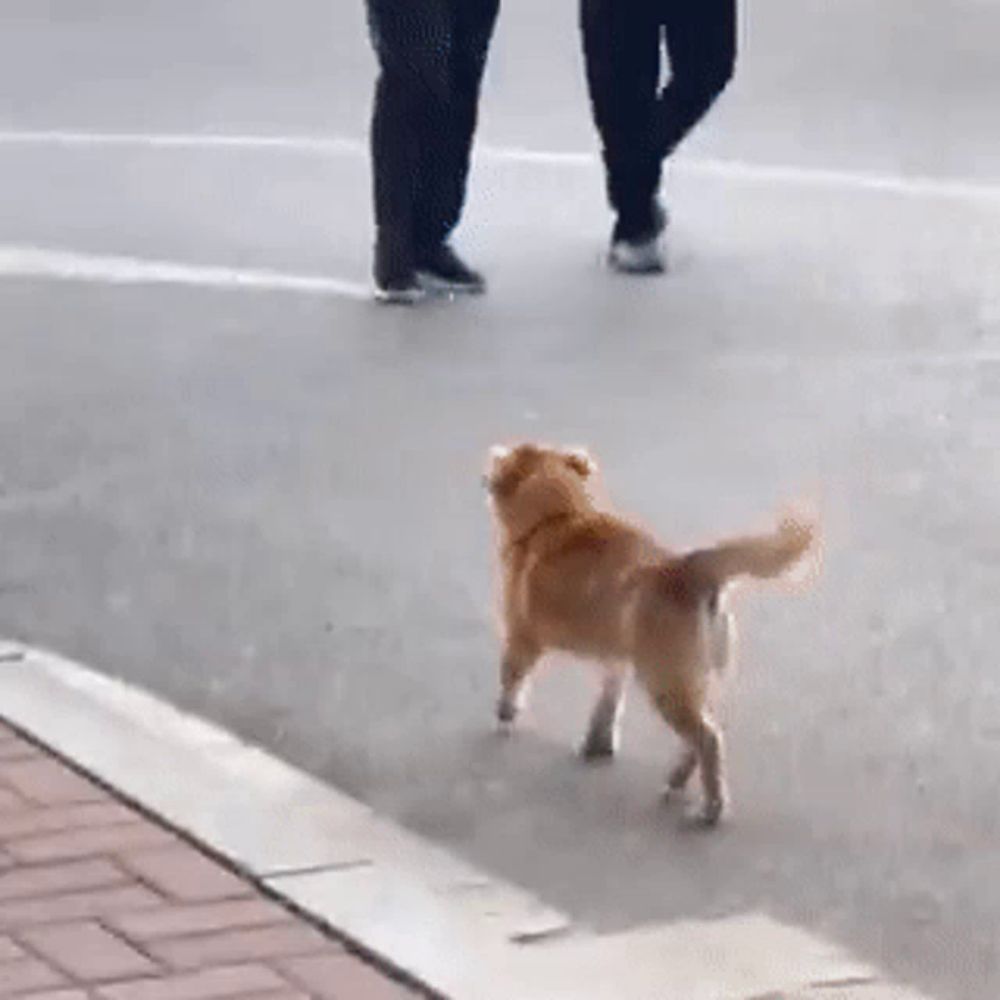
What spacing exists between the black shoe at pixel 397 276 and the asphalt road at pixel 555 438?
14cm

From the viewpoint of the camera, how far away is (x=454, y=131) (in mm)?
9516

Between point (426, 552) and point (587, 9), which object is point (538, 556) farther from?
point (587, 9)

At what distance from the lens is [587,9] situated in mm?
9719

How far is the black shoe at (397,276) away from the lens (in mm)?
9523

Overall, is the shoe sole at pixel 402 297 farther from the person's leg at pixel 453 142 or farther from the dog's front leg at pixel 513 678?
the dog's front leg at pixel 513 678

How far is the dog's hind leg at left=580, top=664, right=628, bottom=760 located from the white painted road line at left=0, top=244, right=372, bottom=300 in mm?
4325

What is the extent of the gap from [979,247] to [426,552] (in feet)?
13.4

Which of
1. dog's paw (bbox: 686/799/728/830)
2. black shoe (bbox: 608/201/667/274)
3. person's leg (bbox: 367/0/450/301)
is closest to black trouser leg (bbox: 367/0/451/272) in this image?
person's leg (bbox: 367/0/450/301)

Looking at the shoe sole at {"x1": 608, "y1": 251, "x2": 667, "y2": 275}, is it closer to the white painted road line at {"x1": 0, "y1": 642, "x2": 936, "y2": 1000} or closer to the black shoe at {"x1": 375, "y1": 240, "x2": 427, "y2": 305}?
the black shoe at {"x1": 375, "y1": 240, "x2": 427, "y2": 305}

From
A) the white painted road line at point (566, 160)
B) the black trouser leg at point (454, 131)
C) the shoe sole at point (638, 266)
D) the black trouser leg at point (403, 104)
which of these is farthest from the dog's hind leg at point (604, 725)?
the white painted road line at point (566, 160)

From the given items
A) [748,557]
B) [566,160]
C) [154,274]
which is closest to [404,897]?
[748,557]

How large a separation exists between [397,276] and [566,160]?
9.39 feet

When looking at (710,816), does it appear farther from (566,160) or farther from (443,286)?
(566,160)

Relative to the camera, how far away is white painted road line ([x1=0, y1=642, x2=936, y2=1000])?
4504 millimetres
